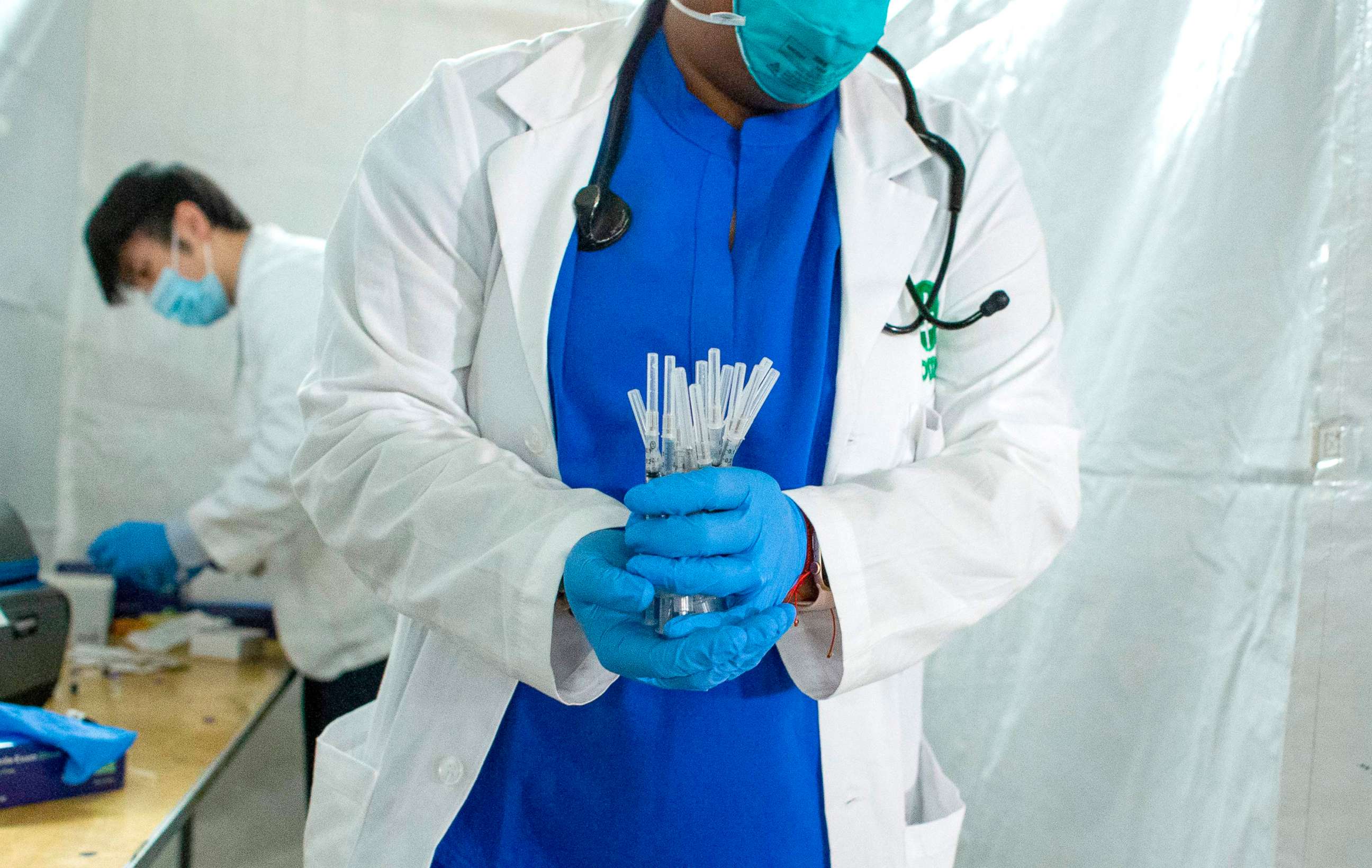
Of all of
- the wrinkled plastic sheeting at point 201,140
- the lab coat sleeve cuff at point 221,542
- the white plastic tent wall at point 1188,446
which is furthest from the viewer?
the wrinkled plastic sheeting at point 201,140

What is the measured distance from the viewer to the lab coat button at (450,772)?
87cm

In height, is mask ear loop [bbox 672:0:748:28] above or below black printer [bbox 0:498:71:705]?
above

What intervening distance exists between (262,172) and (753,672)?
226cm

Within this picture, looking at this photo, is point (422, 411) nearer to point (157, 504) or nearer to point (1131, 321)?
point (1131, 321)

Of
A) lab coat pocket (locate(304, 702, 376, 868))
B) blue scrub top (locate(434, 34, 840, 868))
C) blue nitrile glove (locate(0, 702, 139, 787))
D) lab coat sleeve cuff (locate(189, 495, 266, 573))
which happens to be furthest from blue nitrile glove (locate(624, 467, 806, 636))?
lab coat sleeve cuff (locate(189, 495, 266, 573))

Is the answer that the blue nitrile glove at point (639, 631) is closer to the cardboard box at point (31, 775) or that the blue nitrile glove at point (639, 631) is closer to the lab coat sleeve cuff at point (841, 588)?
the lab coat sleeve cuff at point (841, 588)

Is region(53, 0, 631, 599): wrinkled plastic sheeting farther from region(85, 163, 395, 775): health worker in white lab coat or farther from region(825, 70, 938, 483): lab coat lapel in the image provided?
region(825, 70, 938, 483): lab coat lapel

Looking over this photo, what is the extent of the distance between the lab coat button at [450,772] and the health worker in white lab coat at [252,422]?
1.05 metres

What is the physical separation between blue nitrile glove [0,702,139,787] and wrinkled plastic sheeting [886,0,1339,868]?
1132 millimetres

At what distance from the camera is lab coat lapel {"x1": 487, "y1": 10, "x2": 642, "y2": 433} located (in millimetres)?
886

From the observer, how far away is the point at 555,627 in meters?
0.82

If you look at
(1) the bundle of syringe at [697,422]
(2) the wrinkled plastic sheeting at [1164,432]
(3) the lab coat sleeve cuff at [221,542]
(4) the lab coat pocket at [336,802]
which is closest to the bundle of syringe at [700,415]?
(1) the bundle of syringe at [697,422]

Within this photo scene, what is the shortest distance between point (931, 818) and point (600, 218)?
637mm

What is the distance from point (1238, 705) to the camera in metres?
1.08
